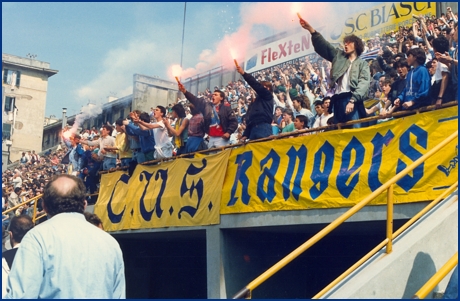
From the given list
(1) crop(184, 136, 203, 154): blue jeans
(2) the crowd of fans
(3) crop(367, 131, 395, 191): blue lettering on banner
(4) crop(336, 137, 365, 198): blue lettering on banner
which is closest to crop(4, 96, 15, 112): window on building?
(2) the crowd of fans

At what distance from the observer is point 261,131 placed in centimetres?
1005

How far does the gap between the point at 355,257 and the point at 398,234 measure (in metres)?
4.27

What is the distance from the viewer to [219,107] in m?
10.9

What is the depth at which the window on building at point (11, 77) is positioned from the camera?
23.7 meters

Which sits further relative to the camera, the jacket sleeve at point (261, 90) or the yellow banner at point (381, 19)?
the yellow banner at point (381, 19)

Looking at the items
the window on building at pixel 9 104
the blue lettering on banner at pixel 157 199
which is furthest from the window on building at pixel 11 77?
the blue lettering on banner at pixel 157 199

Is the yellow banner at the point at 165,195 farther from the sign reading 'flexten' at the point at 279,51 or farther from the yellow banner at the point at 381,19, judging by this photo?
the sign reading 'flexten' at the point at 279,51

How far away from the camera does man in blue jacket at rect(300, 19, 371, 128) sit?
8.73m

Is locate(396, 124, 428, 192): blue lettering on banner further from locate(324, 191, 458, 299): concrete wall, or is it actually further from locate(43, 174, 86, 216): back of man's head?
locate(43, 174, 86, 216): back of man's head

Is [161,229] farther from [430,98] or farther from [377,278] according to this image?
[377,278]

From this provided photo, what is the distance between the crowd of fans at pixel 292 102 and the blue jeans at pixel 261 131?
250 millimetres

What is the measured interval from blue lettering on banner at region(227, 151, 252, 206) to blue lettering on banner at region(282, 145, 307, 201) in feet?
2.59

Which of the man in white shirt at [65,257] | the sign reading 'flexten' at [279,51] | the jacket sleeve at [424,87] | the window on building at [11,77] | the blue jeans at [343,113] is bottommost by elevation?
the man in white shirt at [65,257]

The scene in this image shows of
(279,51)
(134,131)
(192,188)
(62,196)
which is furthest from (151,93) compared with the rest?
Result: (62,196)
